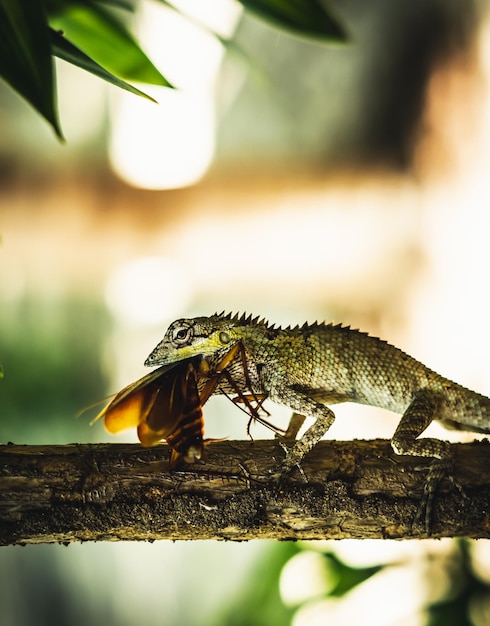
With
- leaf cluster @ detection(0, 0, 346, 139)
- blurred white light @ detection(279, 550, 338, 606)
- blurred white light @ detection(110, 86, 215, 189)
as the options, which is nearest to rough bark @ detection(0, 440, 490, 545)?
leaf cluster @ detection(0, 0, 346, 139)

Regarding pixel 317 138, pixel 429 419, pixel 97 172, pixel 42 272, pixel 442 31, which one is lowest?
pixel 429 419

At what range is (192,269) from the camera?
11.1 feet

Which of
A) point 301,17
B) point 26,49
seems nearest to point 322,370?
point 301,17

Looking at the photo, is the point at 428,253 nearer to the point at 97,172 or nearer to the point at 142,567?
the point at 97,172

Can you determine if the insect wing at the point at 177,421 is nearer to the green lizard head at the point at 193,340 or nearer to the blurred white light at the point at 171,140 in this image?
the green lizard head at the point at 193,340

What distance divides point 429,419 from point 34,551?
254 centimetres

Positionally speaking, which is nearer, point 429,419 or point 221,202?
point 429,419

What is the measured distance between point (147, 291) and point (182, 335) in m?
1.82

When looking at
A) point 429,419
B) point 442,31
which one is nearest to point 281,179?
point 442,31

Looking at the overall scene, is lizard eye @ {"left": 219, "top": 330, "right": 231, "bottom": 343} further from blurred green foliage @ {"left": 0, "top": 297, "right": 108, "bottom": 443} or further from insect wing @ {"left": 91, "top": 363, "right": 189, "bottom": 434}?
blurred green foliage @ {"left": 0, "top": 297, "right": 108, "bottom": 443}

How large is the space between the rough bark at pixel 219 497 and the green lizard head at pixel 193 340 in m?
0.27

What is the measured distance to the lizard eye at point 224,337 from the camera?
1.66 m

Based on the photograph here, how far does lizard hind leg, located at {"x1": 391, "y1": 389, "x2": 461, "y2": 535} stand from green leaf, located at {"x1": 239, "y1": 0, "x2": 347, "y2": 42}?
3.18 feet

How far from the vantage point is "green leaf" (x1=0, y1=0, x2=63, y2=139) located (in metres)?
0.85
